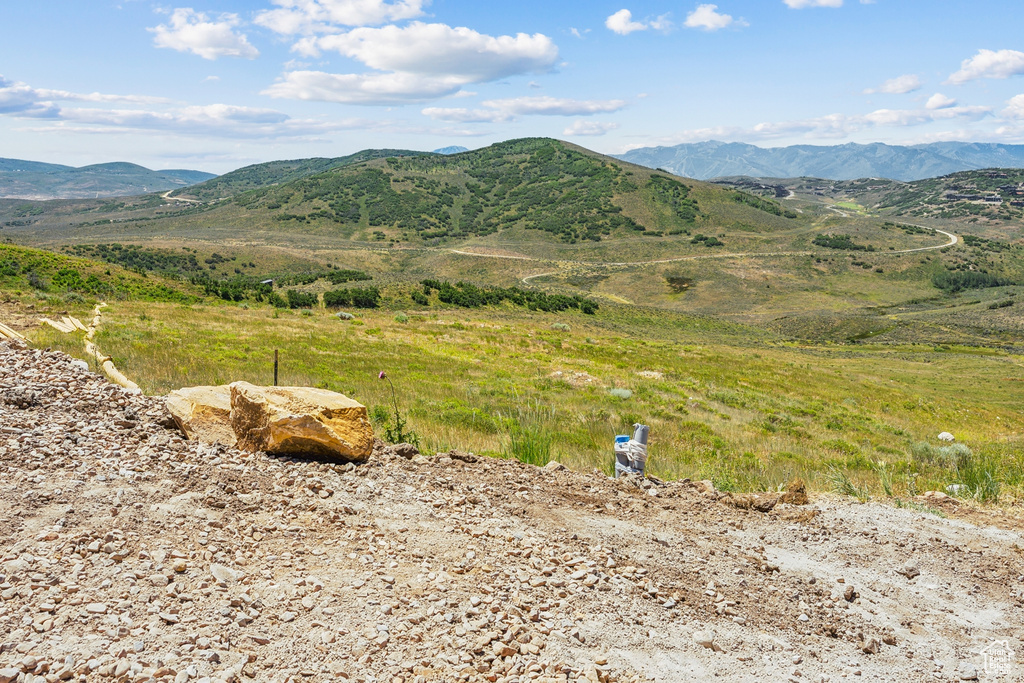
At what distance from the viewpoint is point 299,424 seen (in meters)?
6.74

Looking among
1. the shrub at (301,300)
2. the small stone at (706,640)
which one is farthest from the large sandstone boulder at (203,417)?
the shrub at (301,300)

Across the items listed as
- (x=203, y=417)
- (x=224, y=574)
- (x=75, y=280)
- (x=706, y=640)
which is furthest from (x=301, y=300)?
(x=706, y=640)

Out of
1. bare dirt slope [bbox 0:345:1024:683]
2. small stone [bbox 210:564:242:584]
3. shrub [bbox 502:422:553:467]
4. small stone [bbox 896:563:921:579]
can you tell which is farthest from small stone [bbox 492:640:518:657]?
small stone [bbox 896:563:921:579]

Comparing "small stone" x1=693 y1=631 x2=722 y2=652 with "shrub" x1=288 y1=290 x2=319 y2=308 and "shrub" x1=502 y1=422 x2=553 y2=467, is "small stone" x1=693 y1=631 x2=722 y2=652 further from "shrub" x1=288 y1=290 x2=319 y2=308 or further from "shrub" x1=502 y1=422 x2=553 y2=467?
"shrub" x1=288 y1=290 x2=319 y2=308

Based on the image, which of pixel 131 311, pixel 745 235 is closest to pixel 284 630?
pixel 131 311

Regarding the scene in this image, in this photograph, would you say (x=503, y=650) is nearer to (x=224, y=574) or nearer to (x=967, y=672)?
(x=224, y=574)

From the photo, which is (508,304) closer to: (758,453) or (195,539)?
(758,453)

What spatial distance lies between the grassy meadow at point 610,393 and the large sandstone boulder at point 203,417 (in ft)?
9.11

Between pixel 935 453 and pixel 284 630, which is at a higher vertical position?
pixel 284 630

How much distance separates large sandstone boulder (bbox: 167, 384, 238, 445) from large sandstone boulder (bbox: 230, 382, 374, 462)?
147 millimetres

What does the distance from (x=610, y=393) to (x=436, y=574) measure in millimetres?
13101

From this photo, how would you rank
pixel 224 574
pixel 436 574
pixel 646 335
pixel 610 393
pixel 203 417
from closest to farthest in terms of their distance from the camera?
pixel 224 574
pixel 436 574
pixel 203 417
pixel 610 393
pixel 646 335

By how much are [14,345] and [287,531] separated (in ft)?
27.7

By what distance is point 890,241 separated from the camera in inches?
4368
